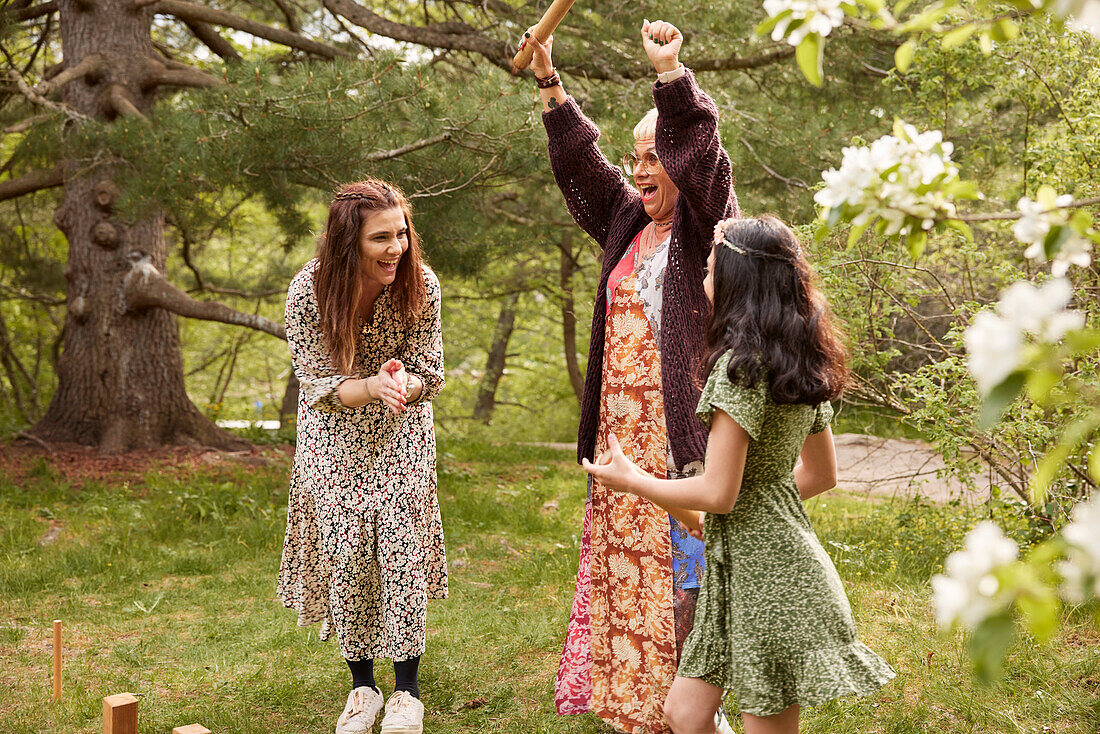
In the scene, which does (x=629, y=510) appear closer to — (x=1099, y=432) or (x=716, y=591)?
(x=716, y=591)

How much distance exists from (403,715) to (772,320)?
1.69 m

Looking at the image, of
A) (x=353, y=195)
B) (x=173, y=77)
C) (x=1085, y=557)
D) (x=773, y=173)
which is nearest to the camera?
(x=1085, y=557)

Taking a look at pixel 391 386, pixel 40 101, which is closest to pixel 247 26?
pixel 40 101

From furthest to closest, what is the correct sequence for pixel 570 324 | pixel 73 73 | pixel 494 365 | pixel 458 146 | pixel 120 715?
pixel 494 365 → pixel 570 324 → pixel 73 73 → pixel 458 146 → pixel 120 715

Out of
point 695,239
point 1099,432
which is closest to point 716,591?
point 695,239

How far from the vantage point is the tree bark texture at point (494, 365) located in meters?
13.8

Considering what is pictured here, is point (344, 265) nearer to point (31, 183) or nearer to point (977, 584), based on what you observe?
point (977, 584)

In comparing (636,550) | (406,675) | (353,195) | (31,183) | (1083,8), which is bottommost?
(406,675)

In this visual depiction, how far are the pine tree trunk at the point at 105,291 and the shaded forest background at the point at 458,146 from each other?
2 centimetres

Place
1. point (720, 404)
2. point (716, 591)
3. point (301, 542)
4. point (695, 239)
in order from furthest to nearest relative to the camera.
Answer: point (301, 542), point (695, 239), point (716, 591), point (720, 404)

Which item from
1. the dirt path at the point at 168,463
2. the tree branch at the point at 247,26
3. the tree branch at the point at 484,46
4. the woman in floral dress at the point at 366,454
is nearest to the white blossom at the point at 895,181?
the woman in floral dress at the point at 366,454

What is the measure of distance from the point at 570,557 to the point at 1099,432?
2.46 metres

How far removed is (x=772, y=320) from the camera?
176 cm

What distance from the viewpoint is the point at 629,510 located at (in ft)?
8.03
